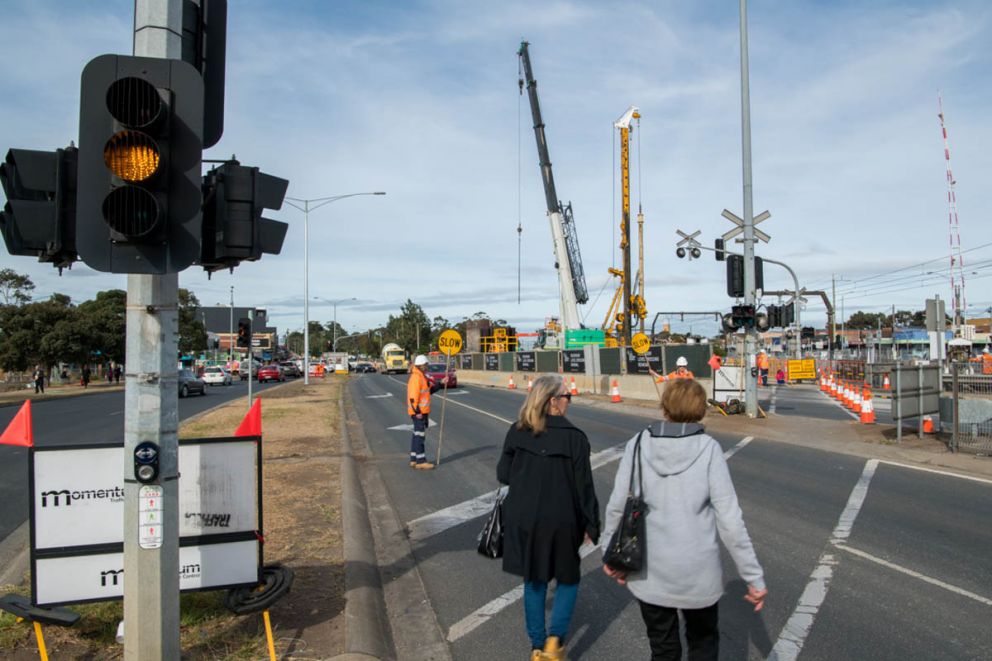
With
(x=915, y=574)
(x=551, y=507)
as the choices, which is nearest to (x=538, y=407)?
(x=551, y=507)

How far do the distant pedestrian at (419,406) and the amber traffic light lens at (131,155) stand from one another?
8.19 metres

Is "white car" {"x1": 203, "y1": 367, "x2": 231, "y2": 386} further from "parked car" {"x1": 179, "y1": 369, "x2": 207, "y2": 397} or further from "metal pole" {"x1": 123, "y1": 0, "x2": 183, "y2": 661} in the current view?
"metal pole" {"x1": 123, "y1": 0, "x2": 183, "y2": 661}

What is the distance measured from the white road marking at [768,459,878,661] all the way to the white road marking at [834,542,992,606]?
0.22 m

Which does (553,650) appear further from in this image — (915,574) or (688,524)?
(915,574)

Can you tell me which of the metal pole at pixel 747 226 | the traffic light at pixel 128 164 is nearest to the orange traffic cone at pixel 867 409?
the metal pole at pixel 747 226

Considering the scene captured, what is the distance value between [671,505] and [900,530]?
5.32 m

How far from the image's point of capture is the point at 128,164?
3.21 metres

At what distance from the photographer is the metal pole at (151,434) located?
340cm

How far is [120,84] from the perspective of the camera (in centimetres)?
319

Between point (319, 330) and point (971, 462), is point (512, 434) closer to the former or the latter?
point (971, 462)

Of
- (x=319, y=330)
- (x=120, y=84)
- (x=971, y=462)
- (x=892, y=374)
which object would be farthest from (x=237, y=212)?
(x=319, y=330)

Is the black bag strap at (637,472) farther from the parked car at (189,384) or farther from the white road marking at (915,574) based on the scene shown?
the parked car at (189,384)

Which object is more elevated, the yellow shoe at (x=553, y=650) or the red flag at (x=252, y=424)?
the red flag at (x=252, y=424)

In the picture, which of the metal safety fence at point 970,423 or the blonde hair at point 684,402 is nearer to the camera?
the blonde hair at point 684,402
